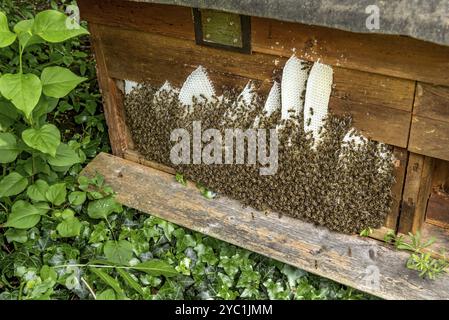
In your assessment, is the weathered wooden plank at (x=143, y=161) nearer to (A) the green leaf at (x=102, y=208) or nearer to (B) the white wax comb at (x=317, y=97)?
(A) the green leaf at (x=102, y=208)

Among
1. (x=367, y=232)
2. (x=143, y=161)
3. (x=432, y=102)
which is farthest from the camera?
(x=143, y=161)

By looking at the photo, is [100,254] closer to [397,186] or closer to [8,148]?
[8,148]

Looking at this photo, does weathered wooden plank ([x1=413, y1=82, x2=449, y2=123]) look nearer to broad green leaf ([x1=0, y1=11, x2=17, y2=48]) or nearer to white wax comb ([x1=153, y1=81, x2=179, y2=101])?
white wax comb ([x1=153, y1=81, x2=179, y2=101])

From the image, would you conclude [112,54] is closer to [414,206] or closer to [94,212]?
[94,212]

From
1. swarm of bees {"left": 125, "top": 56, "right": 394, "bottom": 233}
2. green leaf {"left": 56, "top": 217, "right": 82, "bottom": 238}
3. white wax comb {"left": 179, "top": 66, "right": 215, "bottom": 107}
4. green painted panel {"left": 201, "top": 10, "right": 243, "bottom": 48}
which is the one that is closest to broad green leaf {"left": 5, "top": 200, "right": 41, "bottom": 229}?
green leaf {"left": 56, "top": 217, "right": 82, "bottom": 238}

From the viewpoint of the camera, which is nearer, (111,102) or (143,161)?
(111,102)

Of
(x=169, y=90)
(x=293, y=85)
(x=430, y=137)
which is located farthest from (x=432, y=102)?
(x=169, y=90)

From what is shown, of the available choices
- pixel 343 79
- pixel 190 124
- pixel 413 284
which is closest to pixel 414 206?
pixel 413 284
